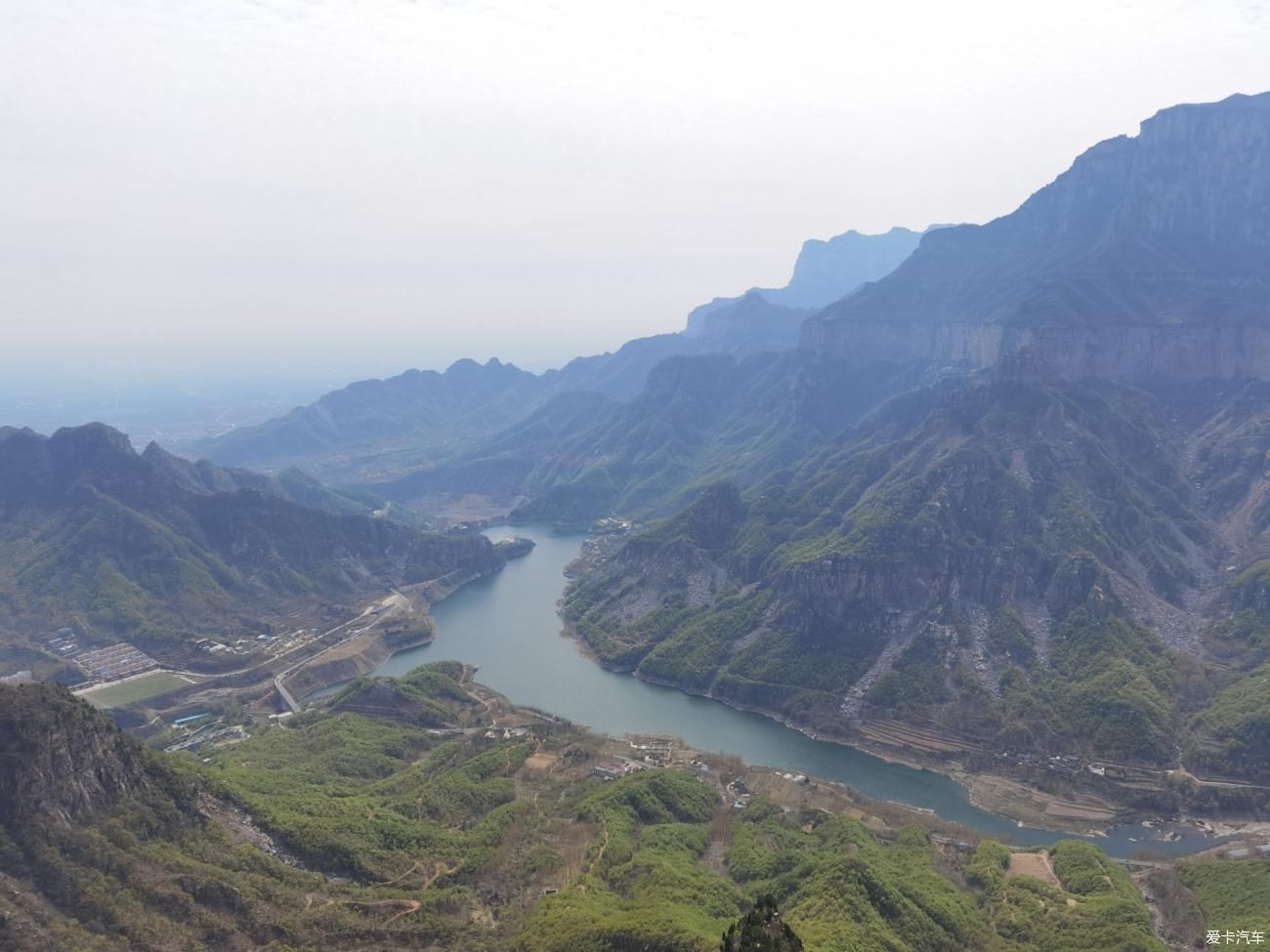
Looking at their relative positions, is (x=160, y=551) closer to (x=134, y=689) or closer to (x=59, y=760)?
(x=134, y=689)

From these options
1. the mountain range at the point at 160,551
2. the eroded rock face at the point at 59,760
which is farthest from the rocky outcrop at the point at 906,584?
the eroded rock face at the point at 59,760

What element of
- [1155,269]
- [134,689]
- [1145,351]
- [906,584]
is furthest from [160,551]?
[1155,269]

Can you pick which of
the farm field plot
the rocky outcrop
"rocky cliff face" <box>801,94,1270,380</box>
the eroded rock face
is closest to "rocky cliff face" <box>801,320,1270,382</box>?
"rocky cliff face" <box>801,94,1270,380</box>

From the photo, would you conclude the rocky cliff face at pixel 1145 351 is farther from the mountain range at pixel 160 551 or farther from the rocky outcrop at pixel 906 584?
the mountain range at pixel 160 551

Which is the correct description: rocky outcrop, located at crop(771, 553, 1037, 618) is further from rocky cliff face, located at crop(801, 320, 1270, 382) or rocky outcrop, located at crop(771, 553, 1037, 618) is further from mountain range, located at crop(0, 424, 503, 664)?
mountain range, located at crop(0, 424, 503, 664)

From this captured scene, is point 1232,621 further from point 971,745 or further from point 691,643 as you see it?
point 691,643
